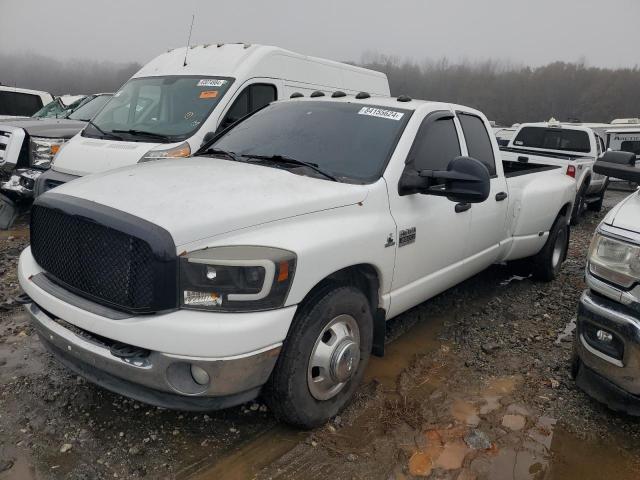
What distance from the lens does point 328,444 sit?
276 centimetres

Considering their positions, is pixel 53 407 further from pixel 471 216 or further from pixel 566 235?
pixel 566 235

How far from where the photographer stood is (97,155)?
5.71 meters

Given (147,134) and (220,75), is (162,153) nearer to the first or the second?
(147,134)

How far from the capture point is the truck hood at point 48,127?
686cm

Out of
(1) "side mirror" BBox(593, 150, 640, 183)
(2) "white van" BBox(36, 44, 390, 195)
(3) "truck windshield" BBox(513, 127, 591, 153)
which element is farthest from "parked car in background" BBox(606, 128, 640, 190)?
(1) "side mirror" BBox(593, 150, 640, 183)

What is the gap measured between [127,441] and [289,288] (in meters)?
1.24

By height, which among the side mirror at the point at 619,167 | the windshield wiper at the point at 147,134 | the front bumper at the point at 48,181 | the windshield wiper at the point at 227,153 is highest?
the side mirror at the point at 619,167

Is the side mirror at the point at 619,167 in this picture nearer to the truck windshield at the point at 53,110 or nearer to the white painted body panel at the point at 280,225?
the white painted body panel at the point at 280,225

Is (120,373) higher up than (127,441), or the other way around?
(120,373)

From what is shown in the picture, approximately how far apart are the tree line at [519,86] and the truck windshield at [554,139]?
1485 inches

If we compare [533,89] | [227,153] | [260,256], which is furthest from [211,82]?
[533,89]

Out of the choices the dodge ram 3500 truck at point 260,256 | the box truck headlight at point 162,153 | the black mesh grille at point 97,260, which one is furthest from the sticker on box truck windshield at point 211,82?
the black mesh grille at point 97,260

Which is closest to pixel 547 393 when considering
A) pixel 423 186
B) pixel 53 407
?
pixel 423 186

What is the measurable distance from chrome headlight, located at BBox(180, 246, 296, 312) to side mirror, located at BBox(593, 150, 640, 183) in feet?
7.43
